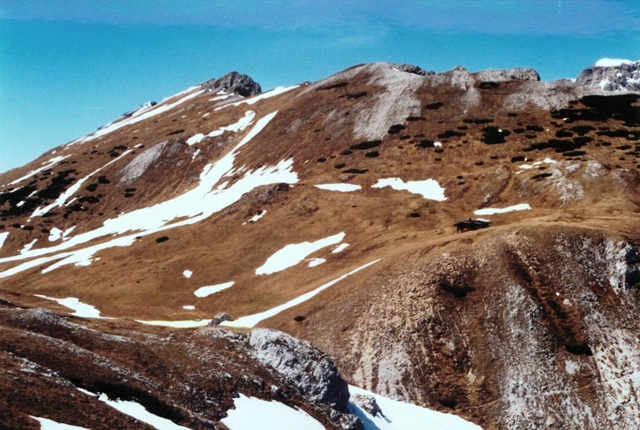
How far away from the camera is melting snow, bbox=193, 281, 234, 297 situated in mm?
70188

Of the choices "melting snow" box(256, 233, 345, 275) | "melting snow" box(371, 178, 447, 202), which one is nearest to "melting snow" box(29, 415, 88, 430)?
"melting snow" box(256, 233, 345, 275)

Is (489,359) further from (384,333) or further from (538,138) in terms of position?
(538,138)

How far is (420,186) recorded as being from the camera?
87.6 m

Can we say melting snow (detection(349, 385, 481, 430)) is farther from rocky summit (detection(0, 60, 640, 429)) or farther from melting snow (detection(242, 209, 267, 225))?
melting snow (detection(242, 209, 267, 225))

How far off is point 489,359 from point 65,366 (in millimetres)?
32649

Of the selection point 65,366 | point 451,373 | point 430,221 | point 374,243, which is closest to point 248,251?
point 374,243

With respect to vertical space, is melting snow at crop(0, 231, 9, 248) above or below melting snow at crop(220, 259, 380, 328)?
above

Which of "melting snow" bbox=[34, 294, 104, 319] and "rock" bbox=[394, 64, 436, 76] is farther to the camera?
"rock" bbox=[394, 64, 436, 76]

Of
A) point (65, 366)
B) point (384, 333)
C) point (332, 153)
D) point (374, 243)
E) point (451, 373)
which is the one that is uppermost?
point (332, 153)

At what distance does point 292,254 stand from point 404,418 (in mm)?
38542

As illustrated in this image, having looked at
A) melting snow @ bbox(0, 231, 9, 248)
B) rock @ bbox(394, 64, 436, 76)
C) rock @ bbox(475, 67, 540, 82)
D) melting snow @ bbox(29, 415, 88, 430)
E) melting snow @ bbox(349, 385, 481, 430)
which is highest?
rock @ bbox(394, 64, 436, 76)

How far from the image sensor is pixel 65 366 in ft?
79.5

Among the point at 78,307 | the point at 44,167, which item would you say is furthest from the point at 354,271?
the point at 44,167

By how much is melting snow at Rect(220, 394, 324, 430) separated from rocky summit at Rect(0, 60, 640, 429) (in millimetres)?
161
